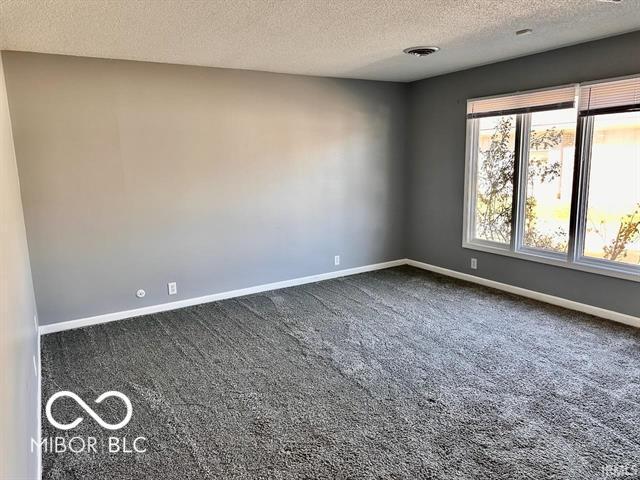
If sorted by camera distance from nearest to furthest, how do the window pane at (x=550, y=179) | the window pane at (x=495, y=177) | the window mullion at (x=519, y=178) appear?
the window pane at (x=550, y=179)
the window mullion at (x=519, y=178)
the window pane at (x=495, y=177)

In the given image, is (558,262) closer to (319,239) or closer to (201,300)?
(319,239)

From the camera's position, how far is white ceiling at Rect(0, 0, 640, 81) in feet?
8.49

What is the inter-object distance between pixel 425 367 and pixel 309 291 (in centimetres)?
201

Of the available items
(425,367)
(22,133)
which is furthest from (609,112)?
(22,133)

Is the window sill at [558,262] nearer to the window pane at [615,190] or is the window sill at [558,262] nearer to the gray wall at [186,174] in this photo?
the window pane at [615,190]

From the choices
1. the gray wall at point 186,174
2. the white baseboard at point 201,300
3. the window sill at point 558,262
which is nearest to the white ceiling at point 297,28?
the gray wall at point 186,174

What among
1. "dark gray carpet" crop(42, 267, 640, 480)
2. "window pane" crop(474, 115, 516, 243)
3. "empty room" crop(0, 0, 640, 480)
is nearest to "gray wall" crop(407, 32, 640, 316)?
"empty room" crop(0, 0, 640, 480)

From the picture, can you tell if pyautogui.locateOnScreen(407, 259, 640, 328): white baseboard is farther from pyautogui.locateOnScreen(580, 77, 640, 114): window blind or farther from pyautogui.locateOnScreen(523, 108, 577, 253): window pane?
pyautogui.locateOnScreen(580, 77, 640, 114): window blind

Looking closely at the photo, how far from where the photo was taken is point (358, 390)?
2812 millimetres

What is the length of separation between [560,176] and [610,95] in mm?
814

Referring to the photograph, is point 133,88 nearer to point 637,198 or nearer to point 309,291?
point 309,291

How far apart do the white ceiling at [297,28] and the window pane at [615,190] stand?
0.79 m

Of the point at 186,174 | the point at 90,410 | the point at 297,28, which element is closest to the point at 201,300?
the point at 186,174

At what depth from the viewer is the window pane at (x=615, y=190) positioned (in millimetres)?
3672
